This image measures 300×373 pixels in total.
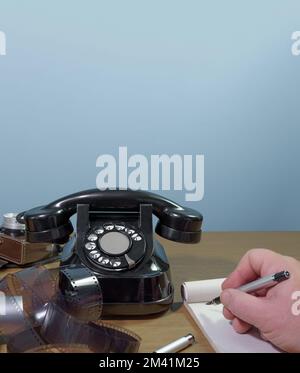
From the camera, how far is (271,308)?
1.85 feet

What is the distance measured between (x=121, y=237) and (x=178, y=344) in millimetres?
213

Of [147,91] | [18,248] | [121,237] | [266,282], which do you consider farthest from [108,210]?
[147,91]

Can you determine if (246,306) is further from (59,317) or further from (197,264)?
(197,264)

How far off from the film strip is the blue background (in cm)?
67

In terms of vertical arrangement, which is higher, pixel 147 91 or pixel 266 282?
pixel 147 91

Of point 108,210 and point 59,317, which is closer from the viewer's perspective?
point 59,317

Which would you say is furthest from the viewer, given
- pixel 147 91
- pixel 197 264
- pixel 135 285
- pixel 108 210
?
pixel 147 91

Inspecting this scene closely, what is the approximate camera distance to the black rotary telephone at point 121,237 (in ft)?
2.20

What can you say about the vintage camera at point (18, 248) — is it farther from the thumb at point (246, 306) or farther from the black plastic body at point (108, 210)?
the thumb at point (246, 306)

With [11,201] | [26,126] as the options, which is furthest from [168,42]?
[11,201]

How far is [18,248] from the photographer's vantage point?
839 millimetres

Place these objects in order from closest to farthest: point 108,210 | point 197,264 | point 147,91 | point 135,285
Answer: point 135,285, point 108,210, point 197,264, point 147,91

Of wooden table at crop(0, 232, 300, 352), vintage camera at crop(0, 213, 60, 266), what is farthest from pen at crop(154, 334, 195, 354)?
vintage camera at crop(0, 213, 60, 266)

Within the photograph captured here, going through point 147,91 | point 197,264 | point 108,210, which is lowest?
point 197,264
